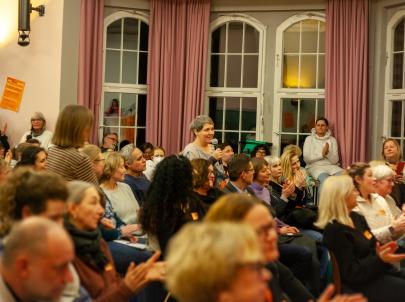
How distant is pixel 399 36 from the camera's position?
907 cm

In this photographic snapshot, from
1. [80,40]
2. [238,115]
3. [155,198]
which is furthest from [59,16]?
[155,198]

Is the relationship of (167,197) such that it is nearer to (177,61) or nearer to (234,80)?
(177,61)

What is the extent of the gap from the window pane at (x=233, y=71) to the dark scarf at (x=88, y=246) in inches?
271

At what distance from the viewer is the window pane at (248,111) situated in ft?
32.2

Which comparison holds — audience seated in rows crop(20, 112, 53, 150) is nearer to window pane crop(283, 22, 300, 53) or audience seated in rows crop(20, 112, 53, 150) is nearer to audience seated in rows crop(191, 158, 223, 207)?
window pane crop(283, 22, 300, 53)

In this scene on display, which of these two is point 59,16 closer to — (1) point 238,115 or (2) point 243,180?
(1) point 238,115

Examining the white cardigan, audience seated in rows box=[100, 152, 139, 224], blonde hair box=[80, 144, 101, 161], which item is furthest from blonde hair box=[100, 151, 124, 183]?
the white cardigan

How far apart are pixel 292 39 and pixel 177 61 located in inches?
60.8

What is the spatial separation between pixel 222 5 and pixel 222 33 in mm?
375

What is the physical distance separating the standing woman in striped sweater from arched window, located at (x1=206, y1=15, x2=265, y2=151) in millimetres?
5723

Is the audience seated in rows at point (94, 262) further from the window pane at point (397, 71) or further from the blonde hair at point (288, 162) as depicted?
the window pane at point (397, 71)

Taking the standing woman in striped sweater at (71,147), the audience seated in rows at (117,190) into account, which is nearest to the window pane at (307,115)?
the audience seated in rows at (117,190)

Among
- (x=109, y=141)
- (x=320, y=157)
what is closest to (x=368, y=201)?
(x=320, y=157)

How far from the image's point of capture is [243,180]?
18.2ft
